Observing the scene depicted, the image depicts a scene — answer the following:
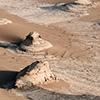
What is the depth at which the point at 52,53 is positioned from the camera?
10.8 meters

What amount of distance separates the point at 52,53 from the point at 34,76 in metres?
3.40

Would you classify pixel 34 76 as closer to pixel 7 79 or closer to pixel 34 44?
pixel 7 79

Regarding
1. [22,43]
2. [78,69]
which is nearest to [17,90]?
[78,69]

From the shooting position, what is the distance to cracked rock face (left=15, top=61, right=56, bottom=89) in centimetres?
736

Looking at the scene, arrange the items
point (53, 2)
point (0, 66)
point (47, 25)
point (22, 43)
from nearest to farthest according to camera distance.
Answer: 1. point (0, 66)
2. point (22, 43)
3. point (47, 25)
4. point (53, 2)

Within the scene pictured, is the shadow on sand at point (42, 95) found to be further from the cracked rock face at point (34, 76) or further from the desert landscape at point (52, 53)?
the cracked rock face at point (34, 76)

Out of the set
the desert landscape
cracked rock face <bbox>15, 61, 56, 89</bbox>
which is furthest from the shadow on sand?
cracked rock face <bbox>15, 61, 56, 89</bbox>

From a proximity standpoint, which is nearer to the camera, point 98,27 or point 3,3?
point 98,27

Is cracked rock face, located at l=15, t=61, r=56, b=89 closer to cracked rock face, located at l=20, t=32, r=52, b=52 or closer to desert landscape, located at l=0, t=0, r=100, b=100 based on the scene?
desert landscape, located at l=0, t=0, r=100, b=100

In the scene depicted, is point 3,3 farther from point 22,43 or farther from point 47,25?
point 22,43

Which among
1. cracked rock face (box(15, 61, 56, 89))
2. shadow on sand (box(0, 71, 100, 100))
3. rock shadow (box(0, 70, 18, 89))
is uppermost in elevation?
cracked rock face (box(15, 61, 56, 89))

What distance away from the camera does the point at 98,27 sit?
14711mm

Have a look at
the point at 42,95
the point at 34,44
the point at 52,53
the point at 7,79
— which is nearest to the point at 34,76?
the point at 42,95

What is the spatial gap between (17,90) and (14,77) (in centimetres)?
89
